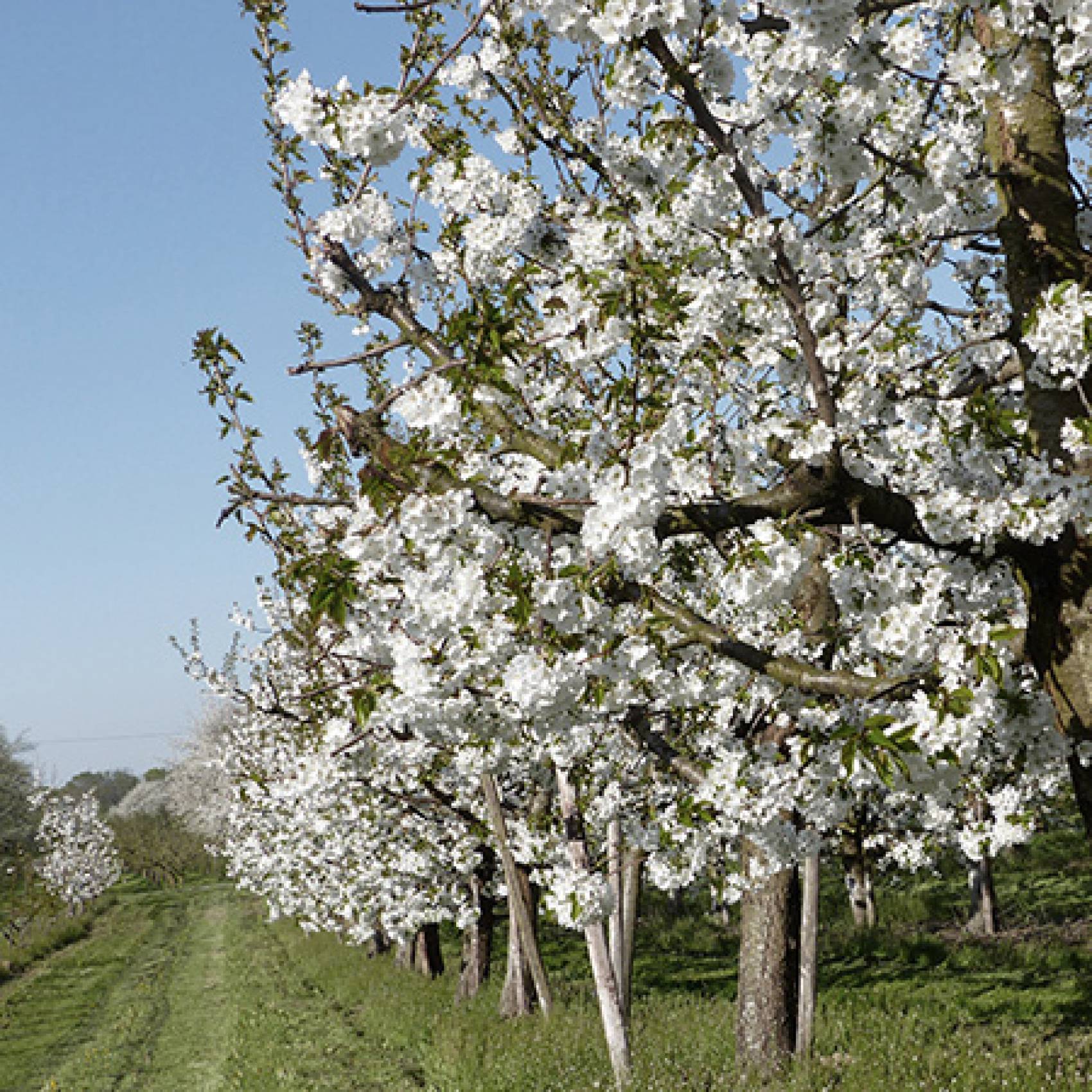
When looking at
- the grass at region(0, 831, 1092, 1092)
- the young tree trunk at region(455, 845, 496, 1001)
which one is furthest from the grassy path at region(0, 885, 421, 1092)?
the young tree trunk at region(455, 845, 496, 1001)

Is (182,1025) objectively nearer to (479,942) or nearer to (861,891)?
(479,942)

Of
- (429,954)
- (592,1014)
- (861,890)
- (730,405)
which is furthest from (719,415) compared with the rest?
(861,890)

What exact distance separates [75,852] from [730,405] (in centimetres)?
3935

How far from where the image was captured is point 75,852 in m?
37.8

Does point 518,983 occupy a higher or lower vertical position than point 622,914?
lower

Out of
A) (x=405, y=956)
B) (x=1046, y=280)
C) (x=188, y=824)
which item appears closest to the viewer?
(x=1046, y=280)

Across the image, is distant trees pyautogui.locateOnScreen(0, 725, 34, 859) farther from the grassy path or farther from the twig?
the twig

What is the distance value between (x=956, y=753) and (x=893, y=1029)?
286 inches

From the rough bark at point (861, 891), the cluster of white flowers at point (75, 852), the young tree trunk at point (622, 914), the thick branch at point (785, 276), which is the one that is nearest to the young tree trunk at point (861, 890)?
the rough bark at point (861, 891)

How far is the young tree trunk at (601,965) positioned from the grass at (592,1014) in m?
0.23

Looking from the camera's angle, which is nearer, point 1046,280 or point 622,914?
point 1046,280

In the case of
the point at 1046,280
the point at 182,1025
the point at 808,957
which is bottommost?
the point at 182,1025

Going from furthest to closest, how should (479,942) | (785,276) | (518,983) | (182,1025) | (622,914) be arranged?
(182,1025) < (479,942) < (518,983) < (622,914) < (785,276)

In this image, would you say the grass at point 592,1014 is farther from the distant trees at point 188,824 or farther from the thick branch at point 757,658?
the distant trees at point 188,824
